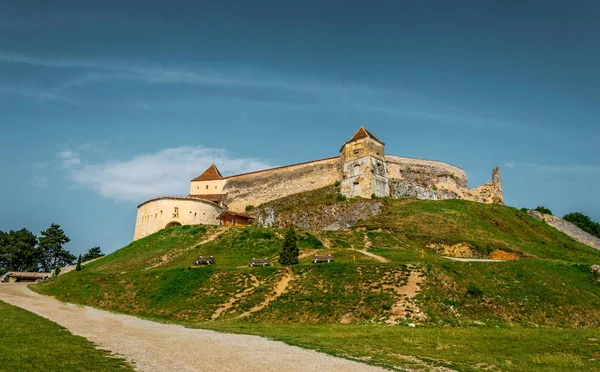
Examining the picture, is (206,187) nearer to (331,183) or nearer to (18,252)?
(331,183)

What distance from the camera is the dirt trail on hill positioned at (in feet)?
30.5

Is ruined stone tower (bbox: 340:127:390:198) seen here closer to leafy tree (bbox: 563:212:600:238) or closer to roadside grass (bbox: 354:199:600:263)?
roadside grass (bbox: 354:199:600:263)

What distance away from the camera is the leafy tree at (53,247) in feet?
218

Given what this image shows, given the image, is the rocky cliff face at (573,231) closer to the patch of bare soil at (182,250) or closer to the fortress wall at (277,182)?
the fortress wall at (277,182)

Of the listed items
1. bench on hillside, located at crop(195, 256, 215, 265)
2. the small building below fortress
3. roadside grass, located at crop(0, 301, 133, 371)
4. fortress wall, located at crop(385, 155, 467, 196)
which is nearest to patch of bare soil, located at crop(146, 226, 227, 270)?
bench on hillside, located at crop(195, 256, 215, 265)

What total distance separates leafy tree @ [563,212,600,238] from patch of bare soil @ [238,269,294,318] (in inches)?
2490

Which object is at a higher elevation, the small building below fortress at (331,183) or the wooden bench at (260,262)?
the small building below fortress at (331,183)

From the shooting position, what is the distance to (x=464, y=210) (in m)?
43.4

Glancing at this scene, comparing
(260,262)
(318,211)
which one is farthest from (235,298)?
(318,211)

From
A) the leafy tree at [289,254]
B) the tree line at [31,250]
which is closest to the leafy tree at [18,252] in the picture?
the tree line at [31,250]

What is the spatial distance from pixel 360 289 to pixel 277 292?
463 centimetres

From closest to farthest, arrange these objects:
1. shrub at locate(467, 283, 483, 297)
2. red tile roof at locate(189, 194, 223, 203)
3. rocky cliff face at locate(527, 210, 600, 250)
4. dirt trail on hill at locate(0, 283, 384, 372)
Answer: dirt trail on hill at locate(0, 283, 384, 372), shrub at locate(467, 283, 483, 297), rocky cliff face at locate(527, 210, 600, 250), red tile roof at locate(189, 194, 223, 203)

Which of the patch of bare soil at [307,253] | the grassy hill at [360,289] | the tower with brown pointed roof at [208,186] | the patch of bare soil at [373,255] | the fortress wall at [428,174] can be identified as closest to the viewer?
the grassy hill at [360,289]

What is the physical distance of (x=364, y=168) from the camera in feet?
169
